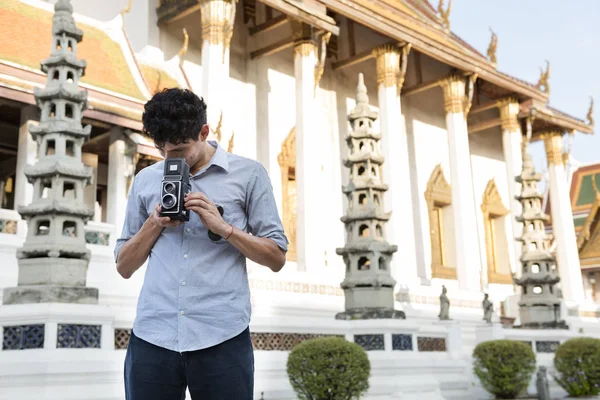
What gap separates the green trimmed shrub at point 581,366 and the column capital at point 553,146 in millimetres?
13807

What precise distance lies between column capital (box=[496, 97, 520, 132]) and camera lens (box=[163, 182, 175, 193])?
2013cm

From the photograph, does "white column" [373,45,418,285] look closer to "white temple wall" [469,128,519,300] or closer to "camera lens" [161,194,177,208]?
"white temple wall" [469,128,519,300]

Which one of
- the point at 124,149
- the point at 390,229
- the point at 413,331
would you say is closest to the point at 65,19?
the point at 124,149

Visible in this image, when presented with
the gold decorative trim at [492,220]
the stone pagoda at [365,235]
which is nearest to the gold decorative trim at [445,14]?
the gold decorative trim at [492,220]

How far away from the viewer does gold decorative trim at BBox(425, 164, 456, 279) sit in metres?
20.4

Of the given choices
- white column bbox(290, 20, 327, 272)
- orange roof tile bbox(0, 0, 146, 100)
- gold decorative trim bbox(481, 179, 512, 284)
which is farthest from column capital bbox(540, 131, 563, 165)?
orange roof tile bbox(0, 0, 146, 100)

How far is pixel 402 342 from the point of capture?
8562 mm

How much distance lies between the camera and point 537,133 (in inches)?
919

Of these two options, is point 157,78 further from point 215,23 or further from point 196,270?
point 196,270

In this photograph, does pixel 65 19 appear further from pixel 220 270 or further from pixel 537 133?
pixel 537 133

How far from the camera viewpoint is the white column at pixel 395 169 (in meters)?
16.5

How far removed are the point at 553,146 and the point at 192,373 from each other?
2289 cm

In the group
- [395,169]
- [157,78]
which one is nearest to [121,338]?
[157,78]

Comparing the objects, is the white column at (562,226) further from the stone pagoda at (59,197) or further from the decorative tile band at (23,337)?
the decorative tile band at (23,337)
